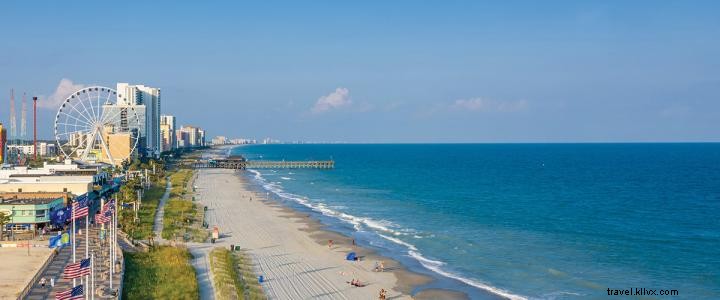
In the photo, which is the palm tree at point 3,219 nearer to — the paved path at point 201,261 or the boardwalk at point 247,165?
the paved path at point 201,261

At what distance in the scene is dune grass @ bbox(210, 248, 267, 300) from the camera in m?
32.7

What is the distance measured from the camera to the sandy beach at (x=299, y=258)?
116ft

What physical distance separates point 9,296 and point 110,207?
649cm

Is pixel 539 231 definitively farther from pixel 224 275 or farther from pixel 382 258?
pixel 224 275

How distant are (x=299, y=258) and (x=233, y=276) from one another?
824cm

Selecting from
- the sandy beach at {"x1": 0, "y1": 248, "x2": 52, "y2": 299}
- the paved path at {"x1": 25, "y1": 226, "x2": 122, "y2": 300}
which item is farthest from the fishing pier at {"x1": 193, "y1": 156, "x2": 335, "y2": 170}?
the sandy beach at {"x1": 0, "y1": 248, "x2": 52, "y2": 299}

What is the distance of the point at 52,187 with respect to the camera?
198 feet

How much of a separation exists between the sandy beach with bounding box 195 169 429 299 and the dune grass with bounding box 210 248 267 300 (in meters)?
0.77

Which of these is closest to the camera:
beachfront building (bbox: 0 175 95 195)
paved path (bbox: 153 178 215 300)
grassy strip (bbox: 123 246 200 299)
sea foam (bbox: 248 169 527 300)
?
grassy strip (bbox: 123 246 200 299)

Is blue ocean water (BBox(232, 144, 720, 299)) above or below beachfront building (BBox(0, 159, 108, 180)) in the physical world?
below

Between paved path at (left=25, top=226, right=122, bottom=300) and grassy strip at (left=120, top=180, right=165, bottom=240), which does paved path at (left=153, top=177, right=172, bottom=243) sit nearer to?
grassy strip at (left=120, top=180, right=165, bottom=240)

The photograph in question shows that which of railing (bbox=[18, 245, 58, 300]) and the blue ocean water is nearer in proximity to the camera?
railing (bbox=[18, 245, 58, 300])

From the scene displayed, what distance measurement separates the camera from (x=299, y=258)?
44.1 m

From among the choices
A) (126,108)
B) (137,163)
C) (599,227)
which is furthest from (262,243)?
(137,163)
